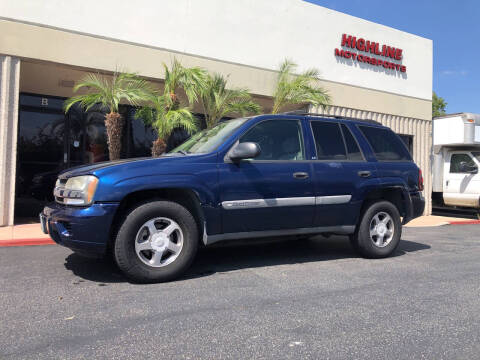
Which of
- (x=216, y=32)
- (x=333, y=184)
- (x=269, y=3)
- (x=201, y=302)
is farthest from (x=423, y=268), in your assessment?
(x=269, y=3)

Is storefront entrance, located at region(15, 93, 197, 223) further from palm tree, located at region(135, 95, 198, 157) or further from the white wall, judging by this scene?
the white wall

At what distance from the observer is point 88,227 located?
370 cm

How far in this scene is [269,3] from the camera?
1109 cm

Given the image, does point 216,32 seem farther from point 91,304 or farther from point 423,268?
point 91,304

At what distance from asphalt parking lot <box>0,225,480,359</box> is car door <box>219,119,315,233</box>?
64cm

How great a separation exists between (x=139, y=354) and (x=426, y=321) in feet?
7.29

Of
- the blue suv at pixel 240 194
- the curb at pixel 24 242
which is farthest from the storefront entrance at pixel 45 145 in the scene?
the blue suv at pixel 240 194

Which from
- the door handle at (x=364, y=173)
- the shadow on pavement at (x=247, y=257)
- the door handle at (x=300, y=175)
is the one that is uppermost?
the door handle at (x=364, y=173)

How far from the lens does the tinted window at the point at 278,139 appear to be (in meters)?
4.66

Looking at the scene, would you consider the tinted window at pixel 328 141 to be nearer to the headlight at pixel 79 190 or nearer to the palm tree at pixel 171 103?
the headlight at pixel 79 190

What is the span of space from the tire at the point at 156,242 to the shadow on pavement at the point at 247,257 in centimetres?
33

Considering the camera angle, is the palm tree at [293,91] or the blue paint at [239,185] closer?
the blue paint at [239,185]

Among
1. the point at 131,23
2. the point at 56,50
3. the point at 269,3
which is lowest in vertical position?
the point at 56,50

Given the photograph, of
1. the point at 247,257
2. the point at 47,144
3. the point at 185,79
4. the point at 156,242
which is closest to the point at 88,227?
the point at 156,242
